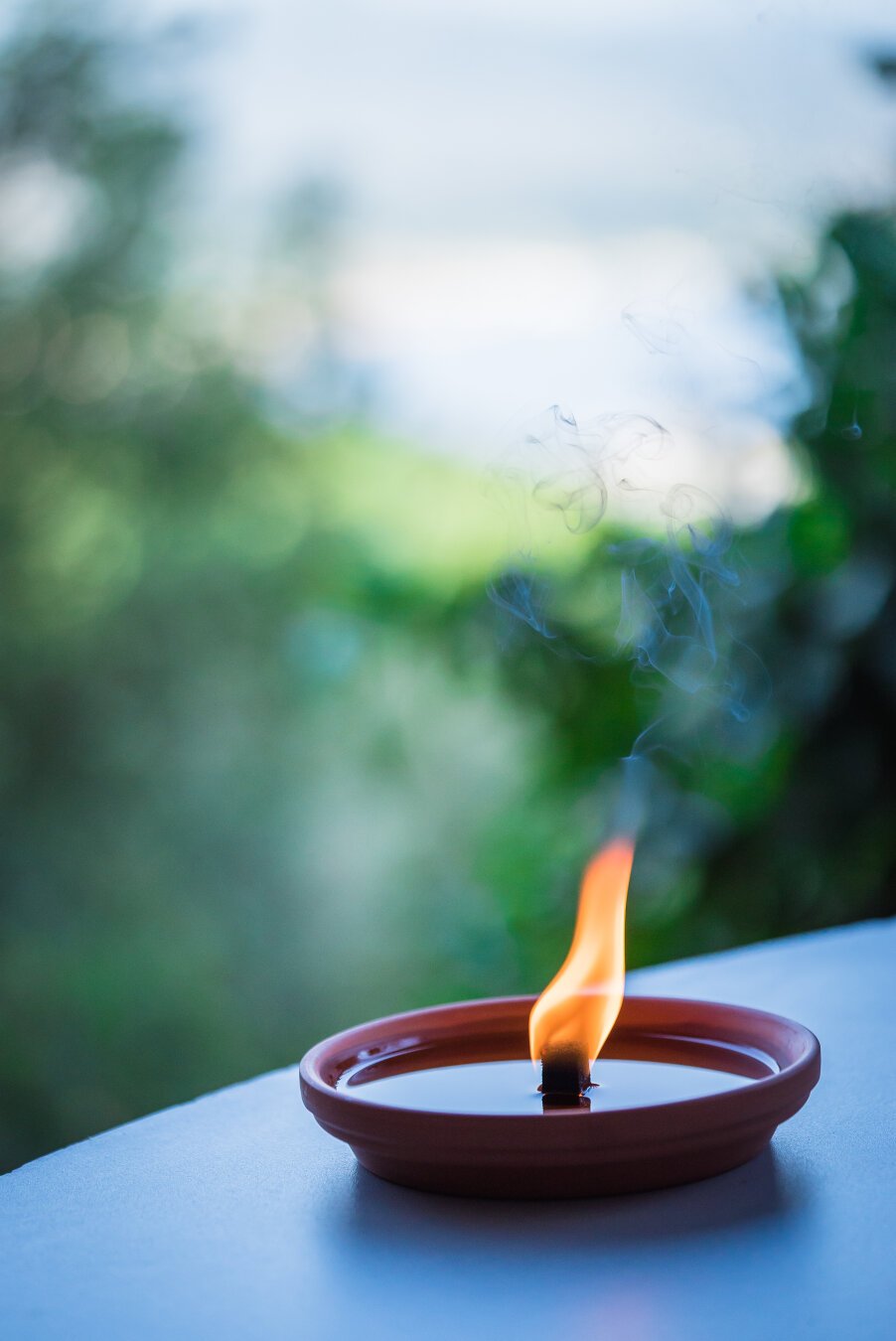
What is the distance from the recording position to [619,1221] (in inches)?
20.3

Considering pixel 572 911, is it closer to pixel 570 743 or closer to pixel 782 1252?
pixel 570 743

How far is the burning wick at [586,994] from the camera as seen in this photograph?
58cm

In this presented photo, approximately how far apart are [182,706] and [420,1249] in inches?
→ 110

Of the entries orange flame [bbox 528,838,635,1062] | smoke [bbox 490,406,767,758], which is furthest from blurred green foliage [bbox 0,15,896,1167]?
orange flame [bbox 528,838,635,1062]

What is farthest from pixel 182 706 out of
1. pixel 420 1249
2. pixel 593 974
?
pixel 420 1249

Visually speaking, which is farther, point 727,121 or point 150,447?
point 150,447

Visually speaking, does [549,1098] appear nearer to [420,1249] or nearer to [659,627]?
[420,1249]

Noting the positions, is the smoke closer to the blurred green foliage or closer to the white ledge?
the blurred green foliage

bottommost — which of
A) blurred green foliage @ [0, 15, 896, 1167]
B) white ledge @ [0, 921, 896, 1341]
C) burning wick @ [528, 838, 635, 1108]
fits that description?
blurred green foliage @ [0, 15, 896, 1167]

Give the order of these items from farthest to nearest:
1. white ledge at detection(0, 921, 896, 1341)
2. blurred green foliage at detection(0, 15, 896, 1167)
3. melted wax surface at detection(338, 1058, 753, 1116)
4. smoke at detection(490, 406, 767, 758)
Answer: blurred green foliage at detection(0, 15, 896, 1167) → smoke at detection(490, 406, 767, 758) → melted wax surface at detection(338, 1058, 753, 1116) → white ledge at detection(0, 921, 896, 1341)

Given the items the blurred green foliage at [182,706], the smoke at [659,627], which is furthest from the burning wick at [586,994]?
the blurred green foliage at [182,706]

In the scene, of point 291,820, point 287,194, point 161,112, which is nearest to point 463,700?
point 291,820

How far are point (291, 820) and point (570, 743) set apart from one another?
1.27 m

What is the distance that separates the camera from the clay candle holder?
506 millimetres
